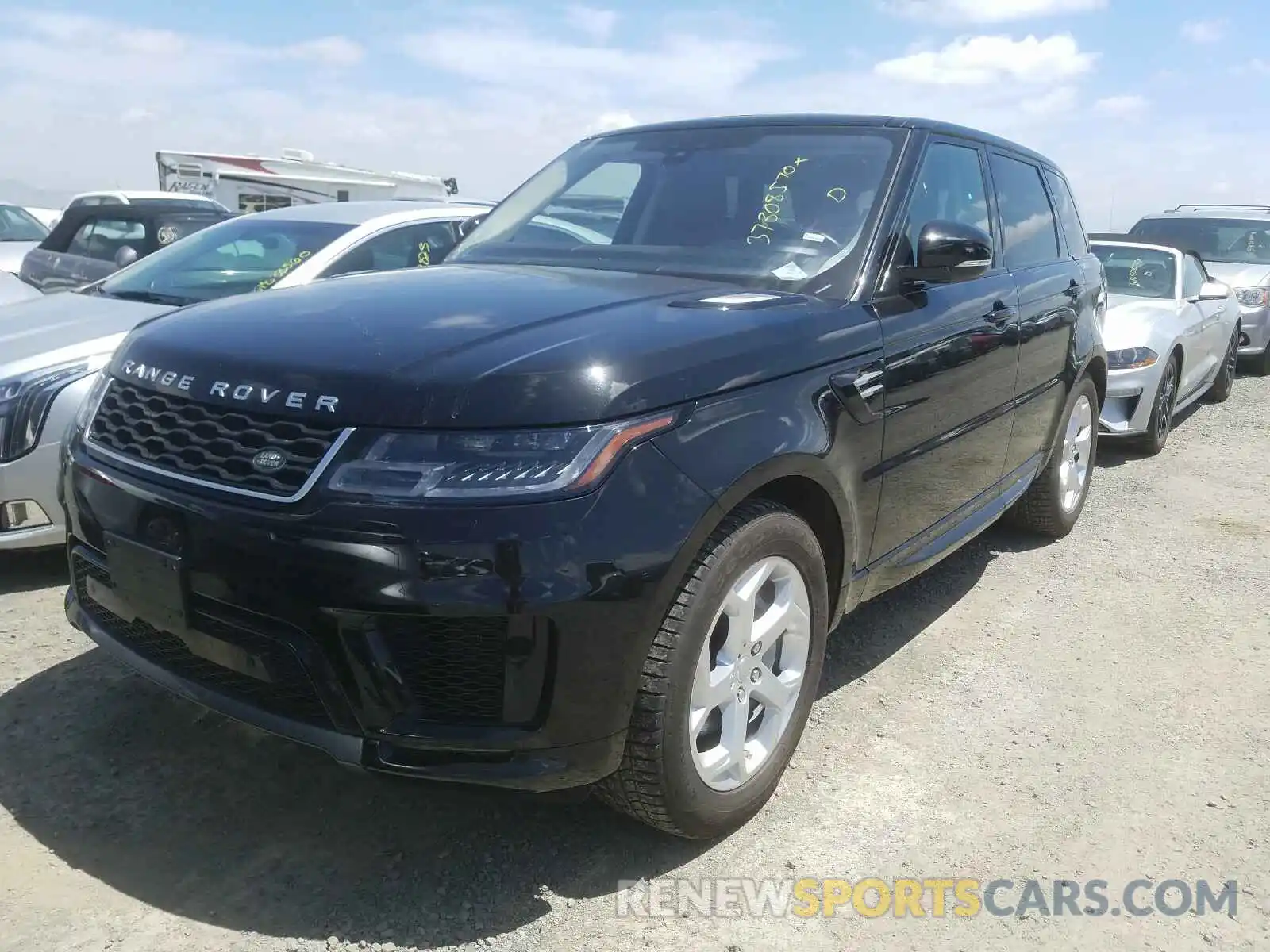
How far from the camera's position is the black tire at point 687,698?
91.1 inches

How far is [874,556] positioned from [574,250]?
1.41 m

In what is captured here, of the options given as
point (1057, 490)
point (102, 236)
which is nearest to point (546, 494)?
point (1057, 490)

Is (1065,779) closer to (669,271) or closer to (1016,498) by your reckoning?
(1016,498)

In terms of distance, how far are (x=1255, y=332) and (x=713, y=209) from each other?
1043 centimetres

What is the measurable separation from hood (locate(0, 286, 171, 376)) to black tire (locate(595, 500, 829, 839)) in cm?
303

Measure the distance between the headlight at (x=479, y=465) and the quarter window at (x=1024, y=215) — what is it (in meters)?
2.66

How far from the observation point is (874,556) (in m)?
3.20

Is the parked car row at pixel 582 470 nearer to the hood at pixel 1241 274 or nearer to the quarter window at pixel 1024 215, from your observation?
the quarter window at pixel 1024 215

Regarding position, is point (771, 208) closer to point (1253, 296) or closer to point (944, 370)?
point (944, 370)

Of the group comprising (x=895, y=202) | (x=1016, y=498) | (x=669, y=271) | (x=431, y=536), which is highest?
(x=895, y=202)

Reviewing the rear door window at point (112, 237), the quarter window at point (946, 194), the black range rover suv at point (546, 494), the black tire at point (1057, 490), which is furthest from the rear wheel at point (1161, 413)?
the rear door window at point (112, 237)

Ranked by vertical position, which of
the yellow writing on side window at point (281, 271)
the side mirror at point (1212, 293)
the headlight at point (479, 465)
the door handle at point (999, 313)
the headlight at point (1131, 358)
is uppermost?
the door handle at point (999, 313)

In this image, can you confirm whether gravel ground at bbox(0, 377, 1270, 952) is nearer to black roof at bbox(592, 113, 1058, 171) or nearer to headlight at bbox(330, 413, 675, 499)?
headlight at bbox(330, 413, 675, 499)

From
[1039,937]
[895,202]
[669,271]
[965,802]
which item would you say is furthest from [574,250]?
[1039,937]
